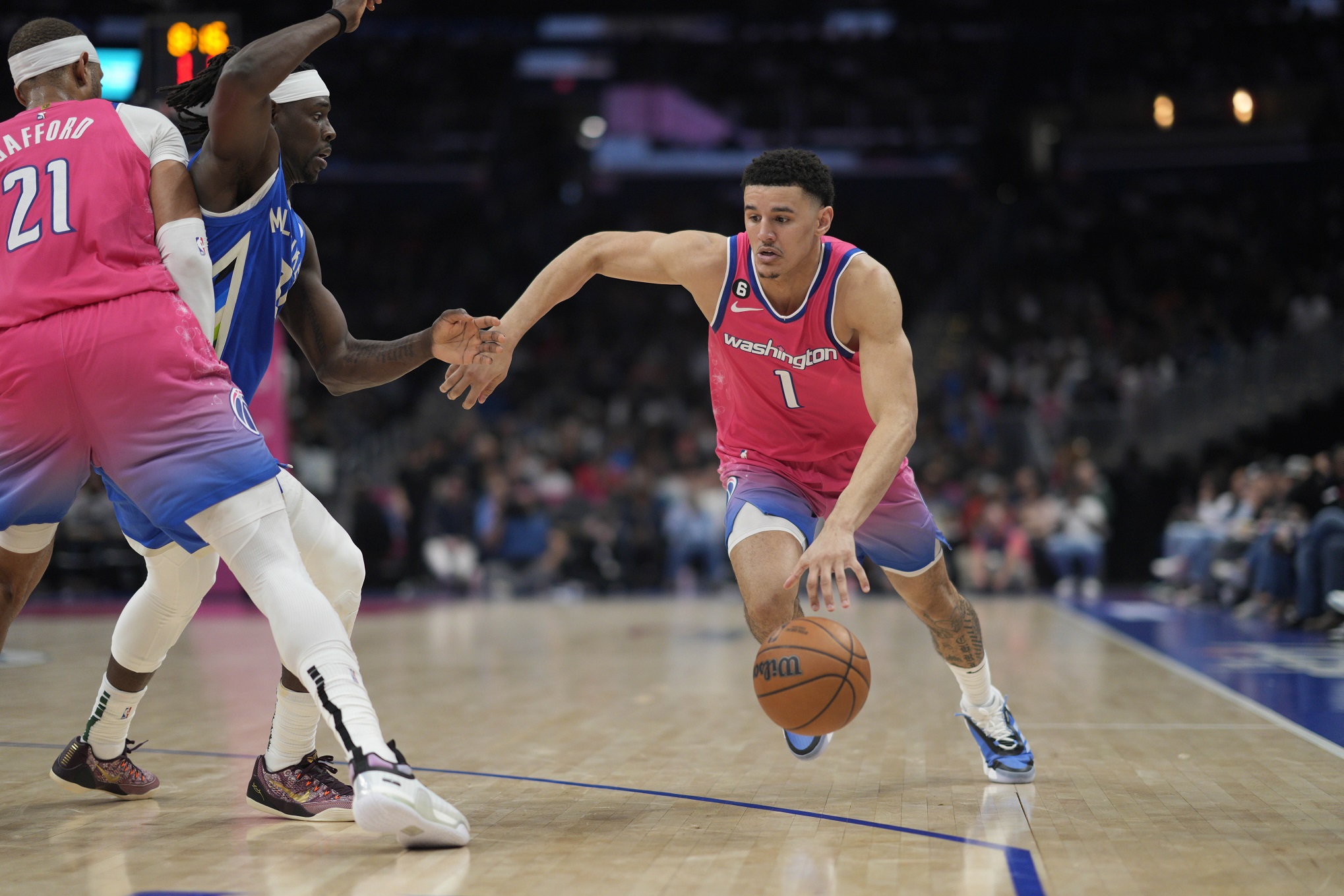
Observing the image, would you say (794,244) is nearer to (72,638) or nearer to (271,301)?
(271,301)

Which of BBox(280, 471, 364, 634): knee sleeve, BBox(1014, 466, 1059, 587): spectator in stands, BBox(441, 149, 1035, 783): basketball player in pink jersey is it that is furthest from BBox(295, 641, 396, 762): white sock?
BBox(1014, 466, 1059, 587): spectator in stands

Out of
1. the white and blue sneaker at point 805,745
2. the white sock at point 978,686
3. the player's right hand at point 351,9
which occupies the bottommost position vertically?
the white and blue sneaker at point 805,745

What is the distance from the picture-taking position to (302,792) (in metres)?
4.09

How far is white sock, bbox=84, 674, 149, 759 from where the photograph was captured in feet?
14.1

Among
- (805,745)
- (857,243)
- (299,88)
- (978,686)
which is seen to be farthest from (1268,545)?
(857,243)

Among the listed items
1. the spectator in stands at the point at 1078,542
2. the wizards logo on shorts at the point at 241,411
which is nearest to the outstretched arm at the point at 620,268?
the wizards logo on shorts at the point at 241,411

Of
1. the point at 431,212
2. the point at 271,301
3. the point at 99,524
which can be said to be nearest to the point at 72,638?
the point at 99,524

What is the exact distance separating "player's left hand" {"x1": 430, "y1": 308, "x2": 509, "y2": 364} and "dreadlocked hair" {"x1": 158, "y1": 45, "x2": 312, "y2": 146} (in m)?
0.94

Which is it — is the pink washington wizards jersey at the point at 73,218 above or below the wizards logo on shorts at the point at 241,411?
above

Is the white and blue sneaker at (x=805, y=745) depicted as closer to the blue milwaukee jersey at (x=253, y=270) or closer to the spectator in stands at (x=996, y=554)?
the blue milwaukee jersey at (x=253, y=270)

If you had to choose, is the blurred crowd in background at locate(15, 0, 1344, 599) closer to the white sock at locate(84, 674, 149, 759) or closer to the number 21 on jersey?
the white sock at locate(84, 674, 149, 759)

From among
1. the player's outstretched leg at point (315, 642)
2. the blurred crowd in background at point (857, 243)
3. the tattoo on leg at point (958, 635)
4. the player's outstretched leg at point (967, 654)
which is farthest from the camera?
the blurred crowd in background at point (857, 243)

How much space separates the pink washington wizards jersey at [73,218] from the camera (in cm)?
358

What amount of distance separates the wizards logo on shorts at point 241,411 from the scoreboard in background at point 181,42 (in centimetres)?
544
